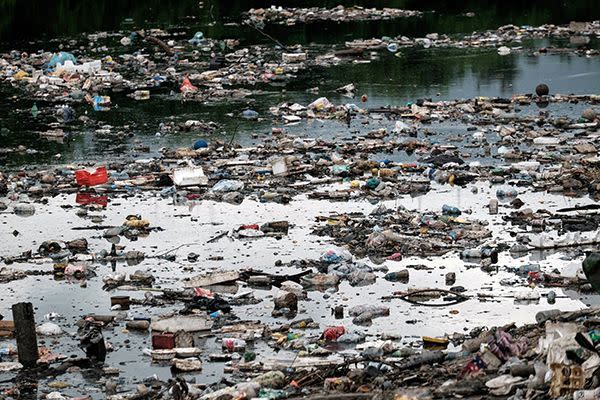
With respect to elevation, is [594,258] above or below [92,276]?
above

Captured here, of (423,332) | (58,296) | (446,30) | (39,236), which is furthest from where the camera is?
(446,30)

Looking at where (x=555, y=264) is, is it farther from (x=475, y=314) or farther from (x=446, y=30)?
(x=446, y=30)

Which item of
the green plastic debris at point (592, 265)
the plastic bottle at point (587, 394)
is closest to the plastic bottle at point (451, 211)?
the green plastic debris at point (592, 265)

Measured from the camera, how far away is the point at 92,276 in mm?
9883

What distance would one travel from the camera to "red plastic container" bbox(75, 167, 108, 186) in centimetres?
1296

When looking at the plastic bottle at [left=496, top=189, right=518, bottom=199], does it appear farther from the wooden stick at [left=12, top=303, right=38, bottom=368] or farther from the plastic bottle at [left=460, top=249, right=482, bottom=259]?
the wooden stick at [left=12, top=303, right=38, bottom=368]

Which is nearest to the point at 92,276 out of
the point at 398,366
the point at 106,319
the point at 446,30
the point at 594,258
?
the point at 106,319

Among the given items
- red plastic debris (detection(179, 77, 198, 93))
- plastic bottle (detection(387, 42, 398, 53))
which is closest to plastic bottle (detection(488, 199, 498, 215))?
red plastic debris (detection(179, 77, 198, 93))

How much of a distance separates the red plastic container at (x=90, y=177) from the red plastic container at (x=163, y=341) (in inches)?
203

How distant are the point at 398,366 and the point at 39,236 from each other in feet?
16.1

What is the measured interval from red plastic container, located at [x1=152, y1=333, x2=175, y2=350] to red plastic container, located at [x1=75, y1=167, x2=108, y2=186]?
203 inches

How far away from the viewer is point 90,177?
1296 cm

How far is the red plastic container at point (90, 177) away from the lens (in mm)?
12961

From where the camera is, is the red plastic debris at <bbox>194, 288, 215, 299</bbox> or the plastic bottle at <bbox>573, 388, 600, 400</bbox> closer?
the plastic bottle at <bbox>573, 388, 600, 400</bbox>
